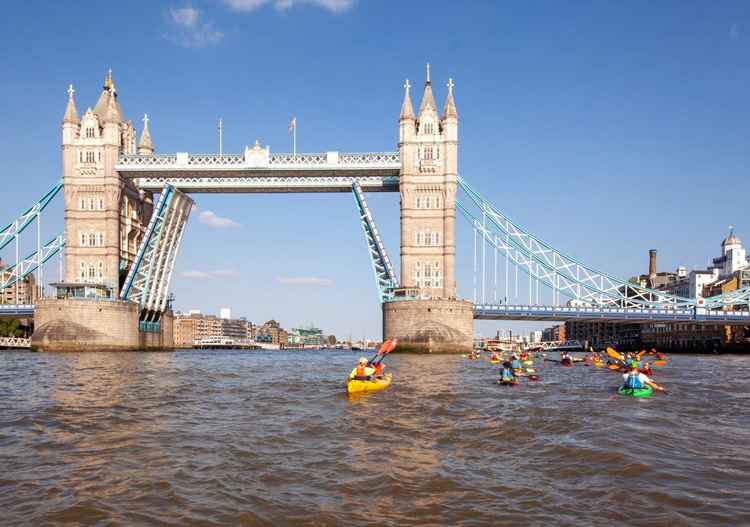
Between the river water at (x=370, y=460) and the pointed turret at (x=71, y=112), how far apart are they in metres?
59.5

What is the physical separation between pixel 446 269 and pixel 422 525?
6541 cm

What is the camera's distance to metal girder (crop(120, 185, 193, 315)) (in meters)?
76.2

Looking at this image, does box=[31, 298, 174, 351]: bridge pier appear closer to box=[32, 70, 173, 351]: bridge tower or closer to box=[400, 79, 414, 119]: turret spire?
box=[32, 70, 173, 351]: bridge tower

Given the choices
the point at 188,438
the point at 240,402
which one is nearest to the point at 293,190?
the point at 240,402

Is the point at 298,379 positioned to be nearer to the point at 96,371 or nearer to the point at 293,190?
the point at 96,371

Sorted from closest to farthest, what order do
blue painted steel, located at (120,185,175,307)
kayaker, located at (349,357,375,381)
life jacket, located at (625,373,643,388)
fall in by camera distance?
1. life jacket, located at (625,373,643,388)
2. kayaker, located at (349,357,375,381)
3. blue painted steel, located at (120,185,175,307)

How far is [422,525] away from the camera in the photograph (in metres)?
10.4

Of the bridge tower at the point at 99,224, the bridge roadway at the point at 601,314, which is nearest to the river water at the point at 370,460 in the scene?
the bridge tower at the point at 99,224

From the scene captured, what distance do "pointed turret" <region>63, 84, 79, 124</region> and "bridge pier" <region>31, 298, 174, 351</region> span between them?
22.5m

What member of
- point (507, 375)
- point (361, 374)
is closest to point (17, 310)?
point (361, 374)

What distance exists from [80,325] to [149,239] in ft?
40.7

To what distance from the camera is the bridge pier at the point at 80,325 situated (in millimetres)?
69625

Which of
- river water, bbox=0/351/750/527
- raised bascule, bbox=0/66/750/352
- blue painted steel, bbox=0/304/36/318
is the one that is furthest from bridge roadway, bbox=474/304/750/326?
blue painted steel, bbox=0/304/36/318

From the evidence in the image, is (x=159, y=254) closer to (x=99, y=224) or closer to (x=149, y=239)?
(x=149, y=239)
